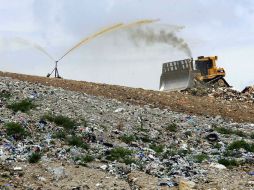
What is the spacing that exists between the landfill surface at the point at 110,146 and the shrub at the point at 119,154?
2 cm

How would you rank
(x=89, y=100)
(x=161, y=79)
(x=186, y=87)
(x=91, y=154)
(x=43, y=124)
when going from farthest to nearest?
(x=161, y=79) < (x=186, y=87) < (x=89, y=100) < (x=43, y=124) < (x=91, y=154)

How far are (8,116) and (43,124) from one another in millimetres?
890

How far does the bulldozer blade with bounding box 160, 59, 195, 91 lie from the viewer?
2738 cm

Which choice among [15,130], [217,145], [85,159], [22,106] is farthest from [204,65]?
[85,159]

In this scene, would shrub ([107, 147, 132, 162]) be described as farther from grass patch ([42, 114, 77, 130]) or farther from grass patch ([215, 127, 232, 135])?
grass patch ([215, 127, 232, 135])

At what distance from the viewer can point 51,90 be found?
54.4 ft

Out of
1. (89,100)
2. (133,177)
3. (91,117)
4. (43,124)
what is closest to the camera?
(133,177)

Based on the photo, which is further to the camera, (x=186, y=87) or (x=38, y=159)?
(x=186, y=87)

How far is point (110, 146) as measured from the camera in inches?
501

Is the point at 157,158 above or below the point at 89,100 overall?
below

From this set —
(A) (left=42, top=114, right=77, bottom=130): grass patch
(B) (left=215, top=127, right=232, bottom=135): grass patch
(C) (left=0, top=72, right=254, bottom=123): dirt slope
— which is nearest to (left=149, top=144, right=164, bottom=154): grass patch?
(A) (left=42, top=114, right=77, bottom=130): grass patch

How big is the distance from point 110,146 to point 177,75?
51.6 feet

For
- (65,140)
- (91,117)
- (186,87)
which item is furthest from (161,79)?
(65,140)

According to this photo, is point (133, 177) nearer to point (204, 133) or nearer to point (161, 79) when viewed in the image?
point (204, 133)
